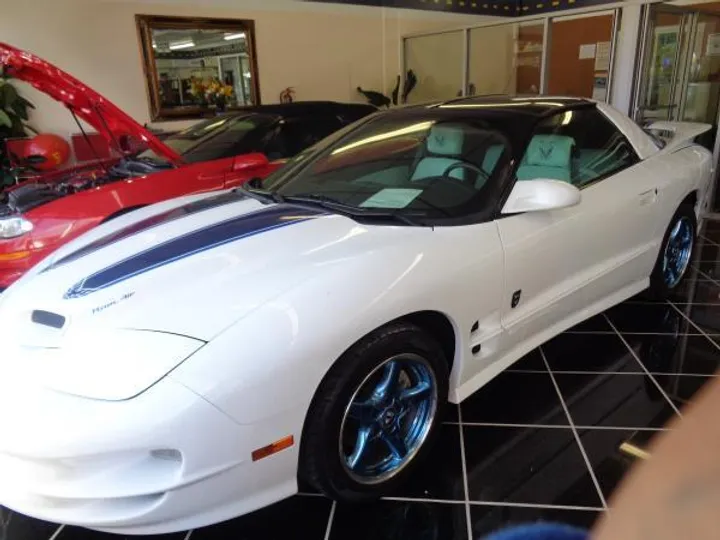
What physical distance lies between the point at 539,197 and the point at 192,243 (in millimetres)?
1235

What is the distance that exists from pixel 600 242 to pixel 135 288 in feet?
6.39

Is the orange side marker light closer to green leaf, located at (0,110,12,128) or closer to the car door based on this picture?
the car door

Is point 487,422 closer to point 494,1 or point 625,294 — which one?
point 625,294

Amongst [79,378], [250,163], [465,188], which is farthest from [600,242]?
[250,163]

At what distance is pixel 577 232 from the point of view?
232 cm

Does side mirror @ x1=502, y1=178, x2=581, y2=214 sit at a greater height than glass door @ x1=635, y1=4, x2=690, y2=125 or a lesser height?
lesser

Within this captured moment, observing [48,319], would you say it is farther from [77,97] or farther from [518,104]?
[77,97]

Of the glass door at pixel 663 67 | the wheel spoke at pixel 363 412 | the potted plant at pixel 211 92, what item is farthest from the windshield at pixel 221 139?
the glass door at pixel 663 67

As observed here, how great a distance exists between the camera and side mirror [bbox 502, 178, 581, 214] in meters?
1.99

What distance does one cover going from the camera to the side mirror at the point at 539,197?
6.52ft

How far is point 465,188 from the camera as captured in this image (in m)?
2.15

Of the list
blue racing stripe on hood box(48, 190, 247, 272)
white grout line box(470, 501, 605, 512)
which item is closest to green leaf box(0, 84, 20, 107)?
blue racing stripe on hood box(48, 190, 247, 272)

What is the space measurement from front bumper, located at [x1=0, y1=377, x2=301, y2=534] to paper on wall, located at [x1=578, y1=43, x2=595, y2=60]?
8034mm

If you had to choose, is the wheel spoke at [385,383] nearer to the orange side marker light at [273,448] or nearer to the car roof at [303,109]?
the orange side marker light at [273,448]
